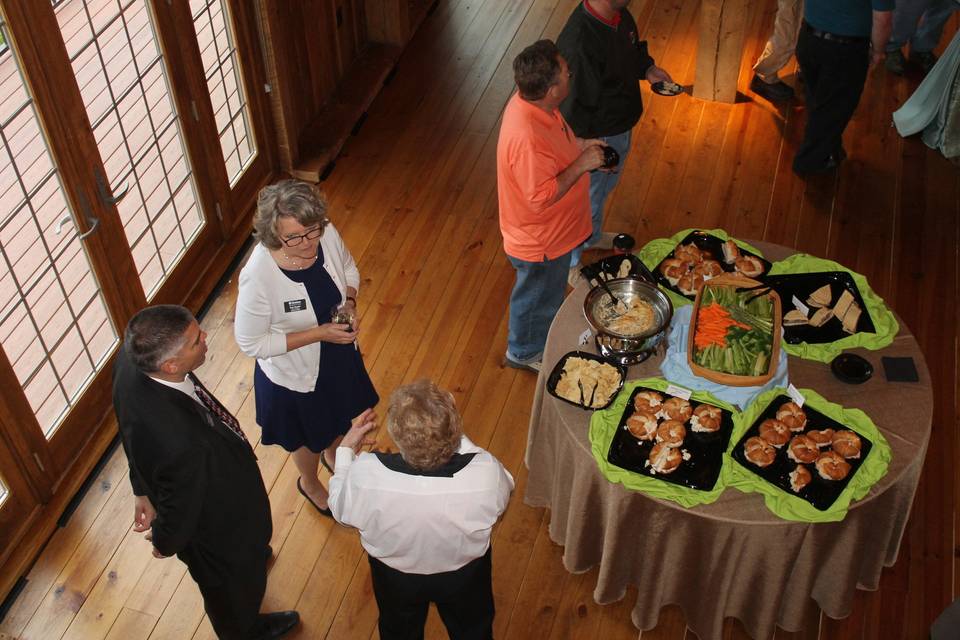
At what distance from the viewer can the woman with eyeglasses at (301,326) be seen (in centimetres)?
293

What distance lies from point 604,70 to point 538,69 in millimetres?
786

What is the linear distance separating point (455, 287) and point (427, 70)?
2.23 meters

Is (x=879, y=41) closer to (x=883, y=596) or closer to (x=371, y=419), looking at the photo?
(x=883, y=596)

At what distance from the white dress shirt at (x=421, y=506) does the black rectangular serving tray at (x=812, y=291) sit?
1.39 m

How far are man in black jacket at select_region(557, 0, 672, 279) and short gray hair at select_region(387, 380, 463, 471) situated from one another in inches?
80.3

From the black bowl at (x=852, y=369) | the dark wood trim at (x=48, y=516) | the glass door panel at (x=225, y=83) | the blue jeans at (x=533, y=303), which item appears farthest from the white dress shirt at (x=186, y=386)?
the glass door panel at (x=225, y=83)

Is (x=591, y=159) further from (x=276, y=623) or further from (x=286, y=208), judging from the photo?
(x=276, y=623)

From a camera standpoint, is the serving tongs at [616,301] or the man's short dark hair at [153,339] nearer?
the man's short dark hair at [153,339]

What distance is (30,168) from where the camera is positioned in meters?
3.44

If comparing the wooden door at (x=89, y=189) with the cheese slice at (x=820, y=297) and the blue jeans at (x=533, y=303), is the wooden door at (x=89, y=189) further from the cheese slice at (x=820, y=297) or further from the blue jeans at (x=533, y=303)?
the cheese slice at (x=820, y=297)

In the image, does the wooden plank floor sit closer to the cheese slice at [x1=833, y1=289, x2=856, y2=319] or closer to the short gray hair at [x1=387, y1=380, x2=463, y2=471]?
the cheese slice at [x1=833, y1=289, x2=856, y2=319]

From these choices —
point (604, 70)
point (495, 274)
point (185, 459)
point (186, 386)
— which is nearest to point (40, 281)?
point (186, 386)

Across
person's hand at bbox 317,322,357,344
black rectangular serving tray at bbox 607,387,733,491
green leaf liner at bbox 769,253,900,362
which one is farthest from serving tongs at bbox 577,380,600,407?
person's hand at bbox 317,322,357,344

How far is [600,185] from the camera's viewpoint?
4695mm
